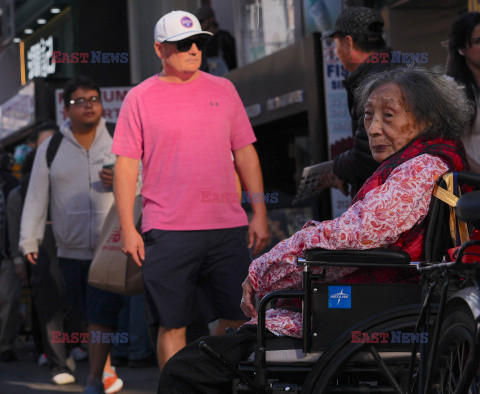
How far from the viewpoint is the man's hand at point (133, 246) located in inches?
219

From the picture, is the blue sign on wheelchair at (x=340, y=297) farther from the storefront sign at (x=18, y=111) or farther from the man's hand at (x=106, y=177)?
the storefront sign at (x=18, y=111)

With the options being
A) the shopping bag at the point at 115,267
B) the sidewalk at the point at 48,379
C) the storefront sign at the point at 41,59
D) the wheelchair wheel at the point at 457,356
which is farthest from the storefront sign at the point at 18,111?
the wheelchair wheel at the point at 457,356

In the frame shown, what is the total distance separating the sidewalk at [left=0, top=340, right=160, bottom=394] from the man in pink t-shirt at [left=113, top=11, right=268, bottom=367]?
1891 mm

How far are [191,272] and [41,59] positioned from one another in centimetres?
1610

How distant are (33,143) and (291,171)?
3059 mm

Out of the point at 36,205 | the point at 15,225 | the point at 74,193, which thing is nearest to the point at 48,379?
the point at 36,205

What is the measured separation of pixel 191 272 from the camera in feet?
18.1

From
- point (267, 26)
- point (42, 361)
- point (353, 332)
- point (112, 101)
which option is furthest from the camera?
point (112, 101)

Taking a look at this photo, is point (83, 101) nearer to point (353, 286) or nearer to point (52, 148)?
point (52, 148)

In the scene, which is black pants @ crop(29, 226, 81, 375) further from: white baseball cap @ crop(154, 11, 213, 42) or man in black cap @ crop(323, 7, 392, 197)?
man in black cap @ crop(323, 7, 392, 197)

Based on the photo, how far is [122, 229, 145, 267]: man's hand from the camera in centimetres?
557

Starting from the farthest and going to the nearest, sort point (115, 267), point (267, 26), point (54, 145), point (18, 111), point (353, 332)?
1. point (18, 111)
2. point (267, 26)
3. point (54, 145)
4. point (115, 267)
5. point (353, 332)

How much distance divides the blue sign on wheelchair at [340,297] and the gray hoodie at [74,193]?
3.97 metres

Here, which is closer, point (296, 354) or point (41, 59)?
point (296, 354)
